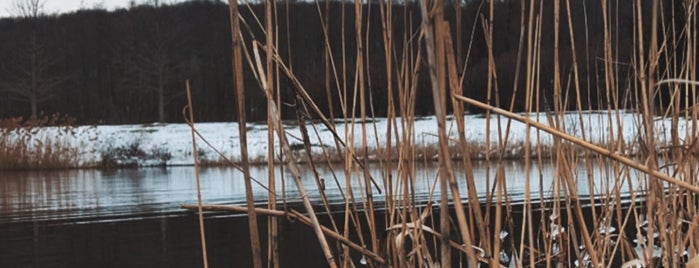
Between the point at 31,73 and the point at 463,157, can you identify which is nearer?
the point at 463,157

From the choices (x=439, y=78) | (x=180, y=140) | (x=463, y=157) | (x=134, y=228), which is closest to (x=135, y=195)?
(x=134, y=228)

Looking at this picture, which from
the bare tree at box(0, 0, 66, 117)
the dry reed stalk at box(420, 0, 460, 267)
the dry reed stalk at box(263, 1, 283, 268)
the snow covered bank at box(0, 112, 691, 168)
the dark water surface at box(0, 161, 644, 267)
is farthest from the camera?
the bare tree at box(0, 0, 66, 117)

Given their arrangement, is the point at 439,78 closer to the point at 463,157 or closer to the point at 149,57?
the point at 463,157

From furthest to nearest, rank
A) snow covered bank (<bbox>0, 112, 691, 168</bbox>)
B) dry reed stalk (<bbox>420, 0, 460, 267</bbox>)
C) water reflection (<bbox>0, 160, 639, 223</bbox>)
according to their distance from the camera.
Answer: snow covered bank (<bbox>0, 112, 691, 168</bbox>) → water reflection (<bbox>0, 160, 639, 223</bbox>) → dry reed stalk (<bbox>420, 0, 460, 267</bbox>)

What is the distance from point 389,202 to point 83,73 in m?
25.8

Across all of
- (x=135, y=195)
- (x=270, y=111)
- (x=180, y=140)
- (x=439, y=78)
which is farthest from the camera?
(x=180, y=140)

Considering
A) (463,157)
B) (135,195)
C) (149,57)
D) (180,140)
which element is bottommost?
(135,195)

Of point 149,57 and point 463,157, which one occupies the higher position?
point 149,57

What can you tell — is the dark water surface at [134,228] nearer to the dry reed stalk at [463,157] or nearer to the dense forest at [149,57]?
the dry reed stalk at [463,157]

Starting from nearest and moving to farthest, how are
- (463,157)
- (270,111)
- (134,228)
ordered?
(463,157)
(270,111)
(134,228)

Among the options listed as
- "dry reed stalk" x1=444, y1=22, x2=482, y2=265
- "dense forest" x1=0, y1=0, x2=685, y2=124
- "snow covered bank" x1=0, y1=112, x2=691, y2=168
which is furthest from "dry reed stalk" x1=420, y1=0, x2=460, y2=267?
"dense forest" x1=0, y1=0, x2=685, y2=124

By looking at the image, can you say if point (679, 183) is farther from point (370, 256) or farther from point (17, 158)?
point (17, 158)

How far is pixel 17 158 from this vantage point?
9.41 m

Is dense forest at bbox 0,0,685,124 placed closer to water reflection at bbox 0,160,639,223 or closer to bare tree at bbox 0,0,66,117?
bare tree at bbox 0,0,66,117
